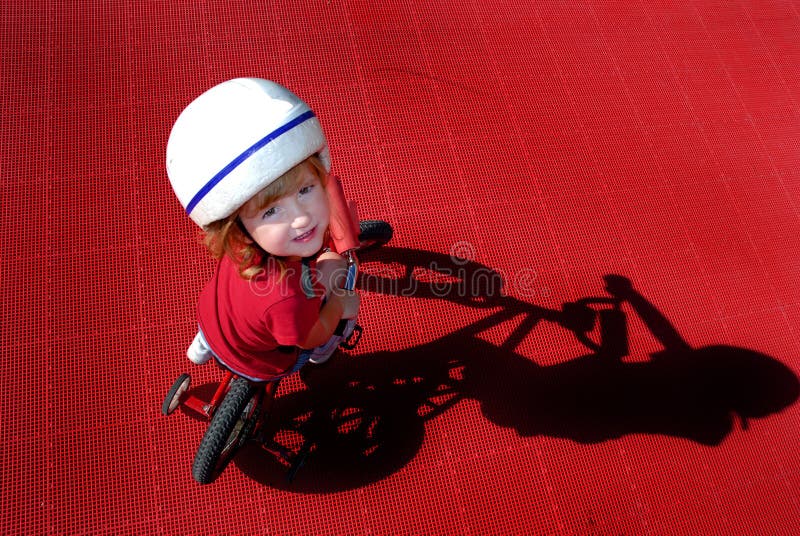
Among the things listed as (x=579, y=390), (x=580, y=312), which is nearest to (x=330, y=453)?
(x=579, y=390)

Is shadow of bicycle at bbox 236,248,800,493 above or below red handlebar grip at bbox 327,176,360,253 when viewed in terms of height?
below

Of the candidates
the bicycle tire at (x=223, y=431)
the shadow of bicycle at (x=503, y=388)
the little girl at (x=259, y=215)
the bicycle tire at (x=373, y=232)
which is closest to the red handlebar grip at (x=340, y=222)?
the little girl at (x=259, y=215)

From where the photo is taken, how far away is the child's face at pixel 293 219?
5.35ft

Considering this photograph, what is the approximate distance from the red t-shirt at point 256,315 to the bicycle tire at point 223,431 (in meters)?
0.27

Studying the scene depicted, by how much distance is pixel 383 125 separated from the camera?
3.76 metres

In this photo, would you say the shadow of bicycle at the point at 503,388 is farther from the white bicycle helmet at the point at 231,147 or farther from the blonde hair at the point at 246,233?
the white bicycle helmet at the point at 231,147

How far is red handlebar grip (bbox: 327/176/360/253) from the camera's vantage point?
7.03ft

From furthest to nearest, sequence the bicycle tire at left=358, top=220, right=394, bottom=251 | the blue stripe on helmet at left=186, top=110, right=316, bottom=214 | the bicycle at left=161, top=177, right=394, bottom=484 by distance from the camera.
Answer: the bicycle tire at left=358, top=220, right=394, bottom=251 → the bicycle at left=161, top=177, right=394, bottom=484 → the blue stripe on helmet at left=186, top=110, right=316, bottom=214

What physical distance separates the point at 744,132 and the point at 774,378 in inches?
80.7

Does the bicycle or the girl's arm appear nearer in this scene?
the girl's arm

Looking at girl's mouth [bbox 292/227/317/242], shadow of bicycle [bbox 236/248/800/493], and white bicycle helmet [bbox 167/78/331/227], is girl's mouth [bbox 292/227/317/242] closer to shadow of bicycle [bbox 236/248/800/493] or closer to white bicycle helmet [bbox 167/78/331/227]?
white bicycle helmet [bbox 167/78/331/227]

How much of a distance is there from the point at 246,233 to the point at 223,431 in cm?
107

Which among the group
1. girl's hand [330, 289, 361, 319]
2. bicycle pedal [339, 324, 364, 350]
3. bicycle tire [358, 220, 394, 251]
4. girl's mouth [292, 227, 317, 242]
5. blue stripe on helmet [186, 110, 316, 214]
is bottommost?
bicycle pedal [339, 324, 364, 350]

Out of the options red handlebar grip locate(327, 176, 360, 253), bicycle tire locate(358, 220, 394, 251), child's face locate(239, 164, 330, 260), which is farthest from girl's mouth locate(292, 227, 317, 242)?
bicycle tire locate(358, 220, 394, 251)
